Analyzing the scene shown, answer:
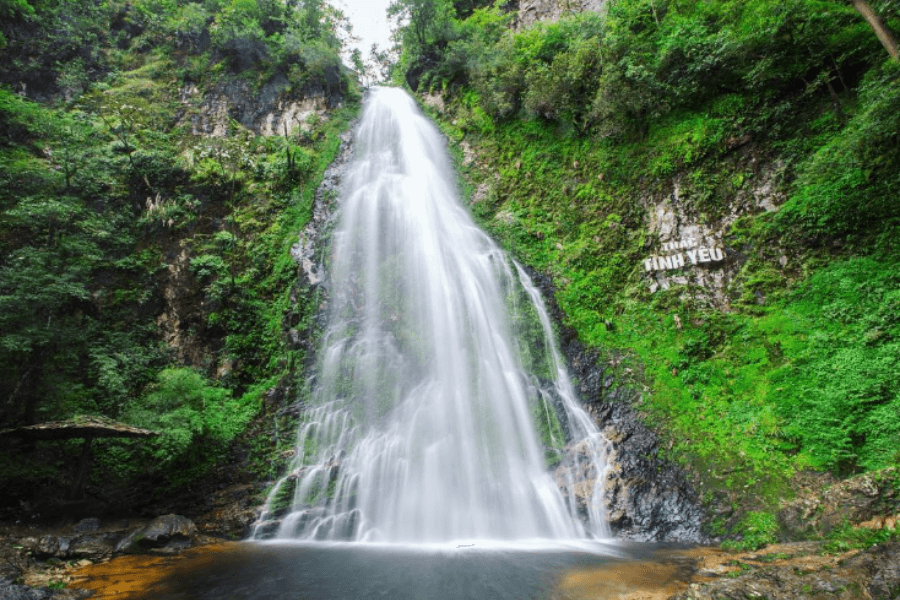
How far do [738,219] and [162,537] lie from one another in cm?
1410

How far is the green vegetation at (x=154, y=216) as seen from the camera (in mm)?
8859

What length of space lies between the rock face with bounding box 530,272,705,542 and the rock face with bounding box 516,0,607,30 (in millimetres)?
17520

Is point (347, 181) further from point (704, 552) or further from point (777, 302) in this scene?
point (704, 552)

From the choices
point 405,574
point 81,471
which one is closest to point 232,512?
point 81,471

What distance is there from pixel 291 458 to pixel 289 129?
15205 millimetres

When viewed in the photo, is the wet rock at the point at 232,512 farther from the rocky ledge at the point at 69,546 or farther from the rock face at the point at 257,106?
the rock face at the point at 257,106

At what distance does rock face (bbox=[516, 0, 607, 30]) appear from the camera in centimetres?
1852

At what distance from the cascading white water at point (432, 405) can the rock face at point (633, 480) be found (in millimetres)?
237

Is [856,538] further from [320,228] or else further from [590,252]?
[320,228]

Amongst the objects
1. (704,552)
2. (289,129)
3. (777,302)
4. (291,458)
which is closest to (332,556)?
(291,458)

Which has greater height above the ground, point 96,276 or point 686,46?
point 686,46

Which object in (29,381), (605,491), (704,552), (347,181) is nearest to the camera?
(704,552)

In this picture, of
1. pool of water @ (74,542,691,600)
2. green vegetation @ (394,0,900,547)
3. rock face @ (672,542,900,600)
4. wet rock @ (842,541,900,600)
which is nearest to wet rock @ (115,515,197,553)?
pool of water @ (74,542,691,600)

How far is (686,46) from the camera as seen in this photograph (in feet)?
34.0
